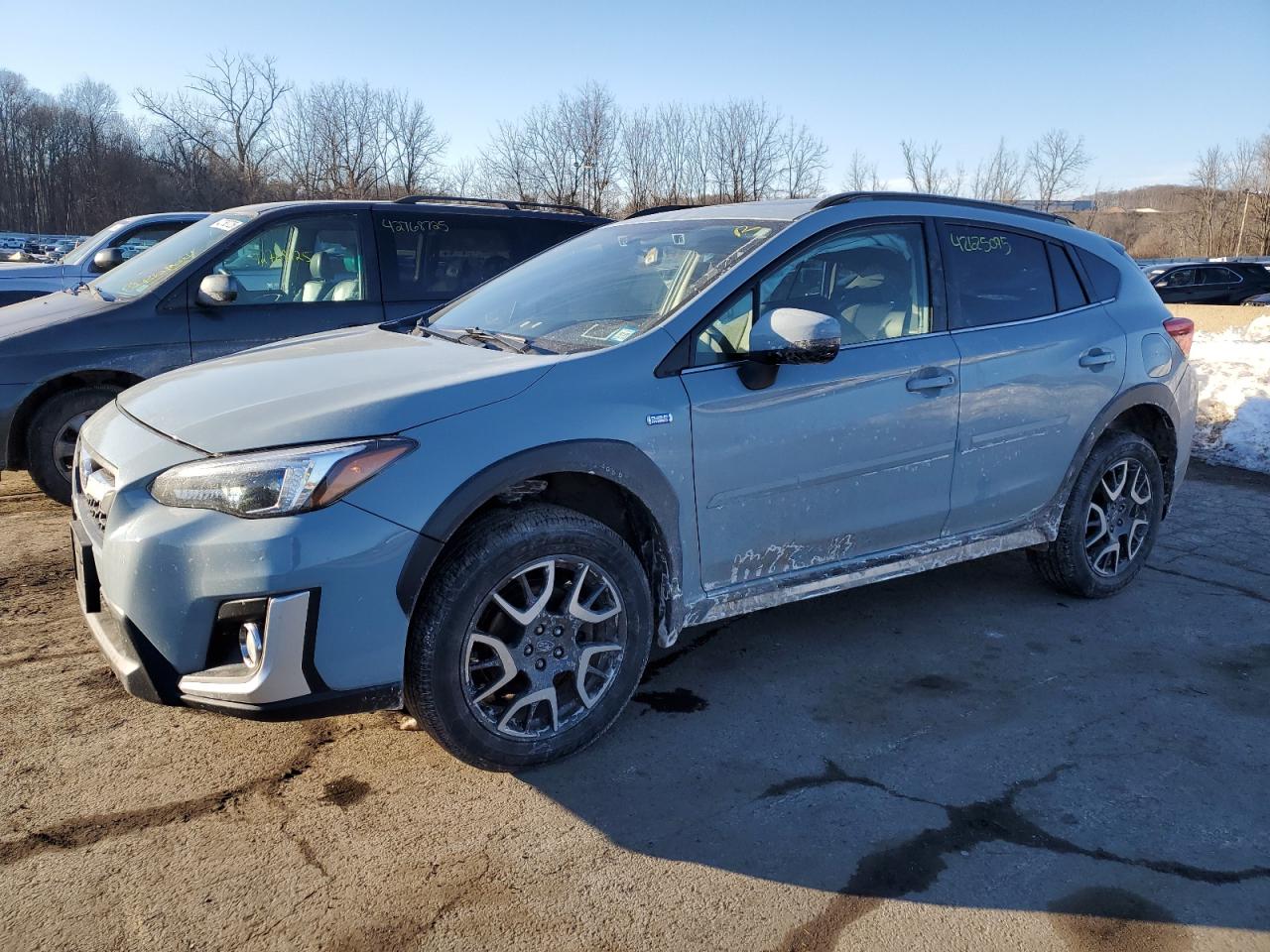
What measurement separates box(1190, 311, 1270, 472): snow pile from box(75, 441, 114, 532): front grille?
785 cm

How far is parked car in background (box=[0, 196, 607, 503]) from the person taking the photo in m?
5.65

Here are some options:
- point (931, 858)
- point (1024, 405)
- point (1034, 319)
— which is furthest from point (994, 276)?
point (931, 858)

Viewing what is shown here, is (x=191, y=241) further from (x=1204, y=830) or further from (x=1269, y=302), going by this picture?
(x=1269, y=302)

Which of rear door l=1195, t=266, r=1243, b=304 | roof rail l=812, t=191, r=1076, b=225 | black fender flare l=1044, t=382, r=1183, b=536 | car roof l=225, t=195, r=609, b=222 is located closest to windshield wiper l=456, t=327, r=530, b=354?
roof rail l=812, t=191, r=1076, b=225

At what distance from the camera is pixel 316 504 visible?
2.63 m

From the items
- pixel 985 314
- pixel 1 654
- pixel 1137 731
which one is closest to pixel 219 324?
pixel 1 654

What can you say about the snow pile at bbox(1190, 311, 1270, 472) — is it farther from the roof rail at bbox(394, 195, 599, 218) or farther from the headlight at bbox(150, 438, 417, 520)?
the headlight at bbox(150, 438, 417, 520)

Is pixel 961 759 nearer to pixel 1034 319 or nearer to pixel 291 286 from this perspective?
pixel 1034 319

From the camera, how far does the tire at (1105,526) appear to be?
4.52 m

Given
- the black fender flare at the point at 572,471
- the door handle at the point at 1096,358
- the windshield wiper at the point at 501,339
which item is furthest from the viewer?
the door handle at the point at 1096,358

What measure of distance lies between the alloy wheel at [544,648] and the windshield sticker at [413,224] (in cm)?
436

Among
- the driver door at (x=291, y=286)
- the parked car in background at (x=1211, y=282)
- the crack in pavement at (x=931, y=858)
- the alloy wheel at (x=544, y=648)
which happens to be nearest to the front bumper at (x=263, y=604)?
the alloy wheel at (x=544, y=648)

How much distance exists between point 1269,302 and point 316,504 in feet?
80.7

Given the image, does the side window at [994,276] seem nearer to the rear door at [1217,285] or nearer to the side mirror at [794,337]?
the side mirror at [794,337]
